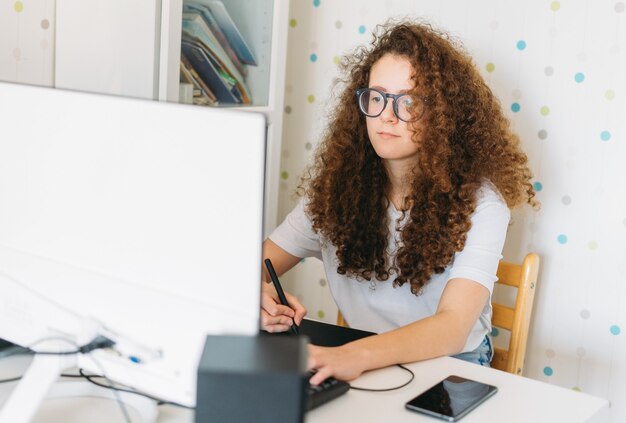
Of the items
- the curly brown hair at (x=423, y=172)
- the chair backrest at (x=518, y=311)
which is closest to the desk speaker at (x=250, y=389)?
the curly brown hair at (x=423, y=172)

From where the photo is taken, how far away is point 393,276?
5.92 ft

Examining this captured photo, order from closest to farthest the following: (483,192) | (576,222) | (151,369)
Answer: (151,369) → (483,192) → (576,222)

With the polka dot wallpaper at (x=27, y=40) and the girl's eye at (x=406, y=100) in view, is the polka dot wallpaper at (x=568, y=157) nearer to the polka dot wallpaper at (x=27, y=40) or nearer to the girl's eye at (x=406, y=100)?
the girl's eye at (x=406, y=100)

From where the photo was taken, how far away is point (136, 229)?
0.86 metres

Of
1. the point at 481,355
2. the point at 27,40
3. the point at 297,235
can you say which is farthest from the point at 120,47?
the point at 481,355

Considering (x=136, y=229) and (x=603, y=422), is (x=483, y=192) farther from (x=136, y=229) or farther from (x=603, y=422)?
(x=136, y=229)

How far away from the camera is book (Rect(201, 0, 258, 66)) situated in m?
2.19

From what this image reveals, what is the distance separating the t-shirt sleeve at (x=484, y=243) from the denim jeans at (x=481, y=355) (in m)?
0.20

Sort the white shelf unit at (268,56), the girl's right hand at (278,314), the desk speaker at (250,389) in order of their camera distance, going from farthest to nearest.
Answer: the white shelf unit at (268,56) → the girl's right hand at (278,314) → the desk speaker at (250,389)

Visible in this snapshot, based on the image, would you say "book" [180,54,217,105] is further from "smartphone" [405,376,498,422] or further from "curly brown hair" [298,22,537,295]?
"smartphone" [405,376,498,422]

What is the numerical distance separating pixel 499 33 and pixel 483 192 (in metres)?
0.66

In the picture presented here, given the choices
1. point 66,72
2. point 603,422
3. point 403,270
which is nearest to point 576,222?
point 403,270

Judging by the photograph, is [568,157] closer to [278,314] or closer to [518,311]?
[518,311]

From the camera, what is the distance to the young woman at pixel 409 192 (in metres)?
1.70
